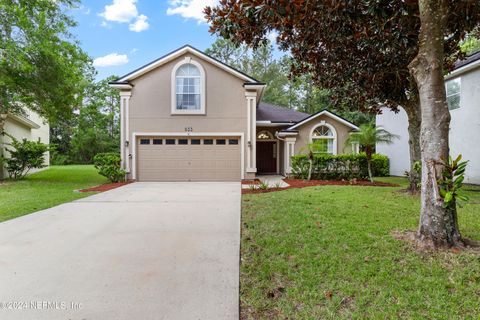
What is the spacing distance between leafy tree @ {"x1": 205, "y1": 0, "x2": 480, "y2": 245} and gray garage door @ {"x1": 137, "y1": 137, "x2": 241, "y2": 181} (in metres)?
5.99

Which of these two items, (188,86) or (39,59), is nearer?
(39,59)

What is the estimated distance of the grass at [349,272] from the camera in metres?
2.52

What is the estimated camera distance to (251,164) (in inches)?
521

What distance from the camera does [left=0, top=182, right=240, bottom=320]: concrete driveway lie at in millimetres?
2621

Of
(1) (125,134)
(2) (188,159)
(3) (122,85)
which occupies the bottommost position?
(2) (188,159)

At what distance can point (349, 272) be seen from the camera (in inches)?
124

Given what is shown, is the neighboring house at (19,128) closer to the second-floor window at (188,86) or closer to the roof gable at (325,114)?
the second-floor window at (188,86)

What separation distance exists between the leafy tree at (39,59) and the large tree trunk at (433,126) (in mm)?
13363

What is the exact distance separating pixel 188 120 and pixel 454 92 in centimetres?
1252

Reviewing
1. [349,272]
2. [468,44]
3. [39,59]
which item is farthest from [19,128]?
[468,44]

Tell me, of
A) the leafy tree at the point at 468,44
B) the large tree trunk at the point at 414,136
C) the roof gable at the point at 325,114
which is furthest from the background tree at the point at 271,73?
the large tree trunk at the point at 414,136

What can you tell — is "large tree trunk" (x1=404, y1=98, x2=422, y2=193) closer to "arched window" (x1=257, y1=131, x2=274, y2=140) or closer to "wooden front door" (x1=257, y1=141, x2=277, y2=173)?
"arched window" (x1=257, y1=131, x2=274, y2=140)

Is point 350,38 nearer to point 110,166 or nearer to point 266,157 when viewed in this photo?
point 266,157

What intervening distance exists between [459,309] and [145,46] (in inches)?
908
